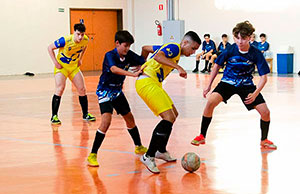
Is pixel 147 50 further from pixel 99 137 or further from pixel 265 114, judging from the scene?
pixel 265 114

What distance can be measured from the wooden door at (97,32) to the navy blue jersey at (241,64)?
21.9 metres

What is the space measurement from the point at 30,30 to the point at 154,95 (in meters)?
21.5

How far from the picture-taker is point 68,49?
10.3 meters

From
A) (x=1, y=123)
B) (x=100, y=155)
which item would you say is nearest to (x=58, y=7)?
(x=1, y=123)

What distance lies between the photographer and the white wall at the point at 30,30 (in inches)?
1021

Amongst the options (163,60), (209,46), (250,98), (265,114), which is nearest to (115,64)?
(163,60)

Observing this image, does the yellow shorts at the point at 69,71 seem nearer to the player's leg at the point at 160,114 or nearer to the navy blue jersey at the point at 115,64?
the navy blue jersey at the point at 115,64

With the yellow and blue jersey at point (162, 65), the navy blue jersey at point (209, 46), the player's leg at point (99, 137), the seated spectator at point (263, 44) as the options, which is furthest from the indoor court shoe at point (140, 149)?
the navy blue jersey at point (209, 46)

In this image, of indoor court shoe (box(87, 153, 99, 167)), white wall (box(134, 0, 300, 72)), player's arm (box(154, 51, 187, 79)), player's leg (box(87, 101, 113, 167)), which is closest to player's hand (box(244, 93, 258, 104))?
player's arm (box(154, 51, 187, 79))

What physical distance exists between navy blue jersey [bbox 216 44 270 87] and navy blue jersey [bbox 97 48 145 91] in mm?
1289

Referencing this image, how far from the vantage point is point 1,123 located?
1037 cm

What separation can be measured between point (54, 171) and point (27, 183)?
0.57 metres

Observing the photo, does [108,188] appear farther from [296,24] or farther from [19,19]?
[19,19]

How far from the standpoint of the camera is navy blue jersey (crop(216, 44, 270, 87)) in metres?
7.18
